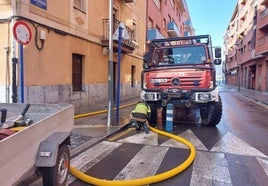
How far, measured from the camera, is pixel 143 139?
6828mm

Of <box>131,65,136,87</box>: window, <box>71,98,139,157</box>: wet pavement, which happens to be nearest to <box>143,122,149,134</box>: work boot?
<box>71,98,139,157</box>: wet pavement

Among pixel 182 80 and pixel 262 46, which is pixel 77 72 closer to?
pixel 182 80

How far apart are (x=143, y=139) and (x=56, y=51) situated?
201 inches

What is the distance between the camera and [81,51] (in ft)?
38.3

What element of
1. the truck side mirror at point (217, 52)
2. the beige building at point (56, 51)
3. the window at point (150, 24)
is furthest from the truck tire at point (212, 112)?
the window at point (150, 24)

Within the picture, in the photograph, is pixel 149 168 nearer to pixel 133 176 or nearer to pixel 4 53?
pixel 133 176

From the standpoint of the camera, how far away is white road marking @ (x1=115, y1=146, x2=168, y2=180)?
4.32 metres

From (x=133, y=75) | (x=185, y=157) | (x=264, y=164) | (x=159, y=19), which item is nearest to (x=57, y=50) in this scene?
(x=185, y=157)

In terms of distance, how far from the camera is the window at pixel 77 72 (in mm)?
11414

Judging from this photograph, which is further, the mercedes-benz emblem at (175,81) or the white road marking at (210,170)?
the mercedes-benz emblem at (175,81)

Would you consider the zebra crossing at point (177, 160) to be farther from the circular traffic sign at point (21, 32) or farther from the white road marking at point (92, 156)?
the circular traffic sign at point (21, 32)

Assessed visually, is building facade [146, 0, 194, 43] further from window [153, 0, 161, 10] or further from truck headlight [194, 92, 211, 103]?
truck headlight [194, 92, 211, 103]

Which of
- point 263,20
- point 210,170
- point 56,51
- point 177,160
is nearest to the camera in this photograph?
point 210,170

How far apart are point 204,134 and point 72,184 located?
471 centimetres
